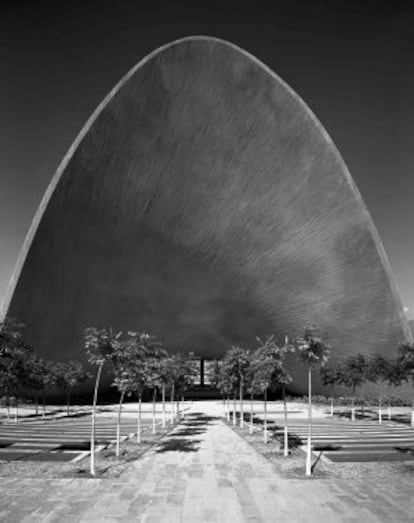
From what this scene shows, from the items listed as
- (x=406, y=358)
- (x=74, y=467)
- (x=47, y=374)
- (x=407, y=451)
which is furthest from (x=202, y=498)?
(x=47, y=374)

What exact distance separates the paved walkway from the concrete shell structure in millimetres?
26300

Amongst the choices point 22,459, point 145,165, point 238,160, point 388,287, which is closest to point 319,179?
point 238,160

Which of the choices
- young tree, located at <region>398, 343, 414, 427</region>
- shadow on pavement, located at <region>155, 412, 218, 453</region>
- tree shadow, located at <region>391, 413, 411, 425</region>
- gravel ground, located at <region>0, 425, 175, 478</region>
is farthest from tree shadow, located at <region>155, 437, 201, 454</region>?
tree shadow, located at <region>391, 413, 411, 425</region>

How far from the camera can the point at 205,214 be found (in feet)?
140

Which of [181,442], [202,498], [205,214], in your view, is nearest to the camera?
[202,498]

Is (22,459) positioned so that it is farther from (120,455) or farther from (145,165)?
(145,165)

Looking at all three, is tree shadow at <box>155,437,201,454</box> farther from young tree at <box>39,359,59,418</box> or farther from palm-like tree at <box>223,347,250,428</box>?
young tree at <box>39,359,59,418</box>

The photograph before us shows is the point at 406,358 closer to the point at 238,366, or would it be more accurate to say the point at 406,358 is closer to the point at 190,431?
the point at 238,366

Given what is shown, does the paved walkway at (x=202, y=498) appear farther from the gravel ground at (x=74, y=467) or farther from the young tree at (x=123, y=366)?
the young tree at (x=123, y=366)

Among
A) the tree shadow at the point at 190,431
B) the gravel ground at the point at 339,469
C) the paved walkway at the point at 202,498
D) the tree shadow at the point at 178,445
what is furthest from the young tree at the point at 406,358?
the paved walkway at the point at 202,498

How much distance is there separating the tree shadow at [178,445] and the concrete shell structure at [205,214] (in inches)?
830

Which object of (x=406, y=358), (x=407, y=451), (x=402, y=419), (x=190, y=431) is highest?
(x=406, y=358)

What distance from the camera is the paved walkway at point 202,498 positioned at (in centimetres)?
780

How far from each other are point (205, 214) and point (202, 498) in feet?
115
